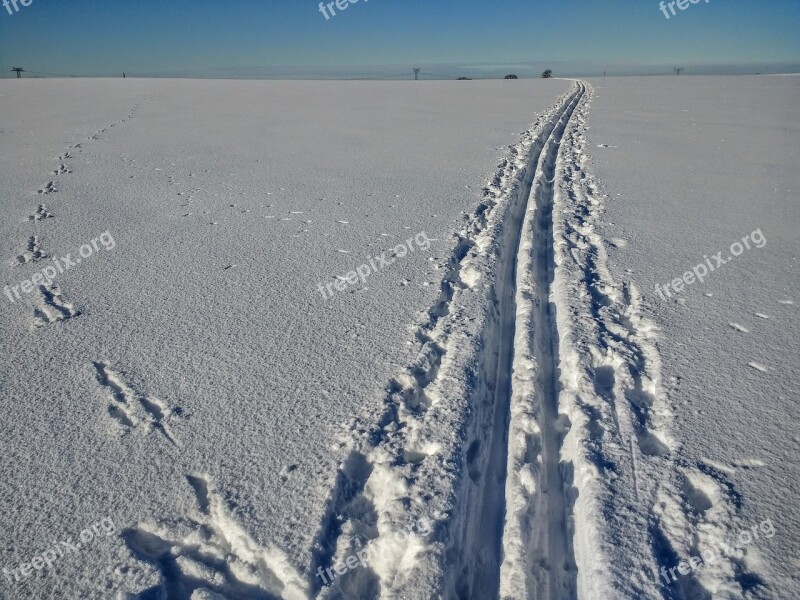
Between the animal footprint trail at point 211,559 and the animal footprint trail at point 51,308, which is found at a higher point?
the animal footprint trail at point 51,308

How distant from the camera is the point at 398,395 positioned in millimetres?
2631

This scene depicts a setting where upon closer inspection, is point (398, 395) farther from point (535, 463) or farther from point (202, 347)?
point (202, 347)

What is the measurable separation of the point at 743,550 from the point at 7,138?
11.9m

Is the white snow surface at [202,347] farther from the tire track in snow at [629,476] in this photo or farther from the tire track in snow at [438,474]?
the tire track in snow at [629,476]

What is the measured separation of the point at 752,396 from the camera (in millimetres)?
2547

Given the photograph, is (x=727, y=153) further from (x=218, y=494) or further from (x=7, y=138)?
(x=7, y=138)

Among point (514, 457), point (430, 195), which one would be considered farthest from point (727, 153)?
point (514, 457)

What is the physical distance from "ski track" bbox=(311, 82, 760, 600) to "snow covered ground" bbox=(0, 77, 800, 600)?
12 millimetres

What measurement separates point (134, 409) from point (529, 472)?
188cm

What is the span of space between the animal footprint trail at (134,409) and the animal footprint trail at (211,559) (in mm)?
453
